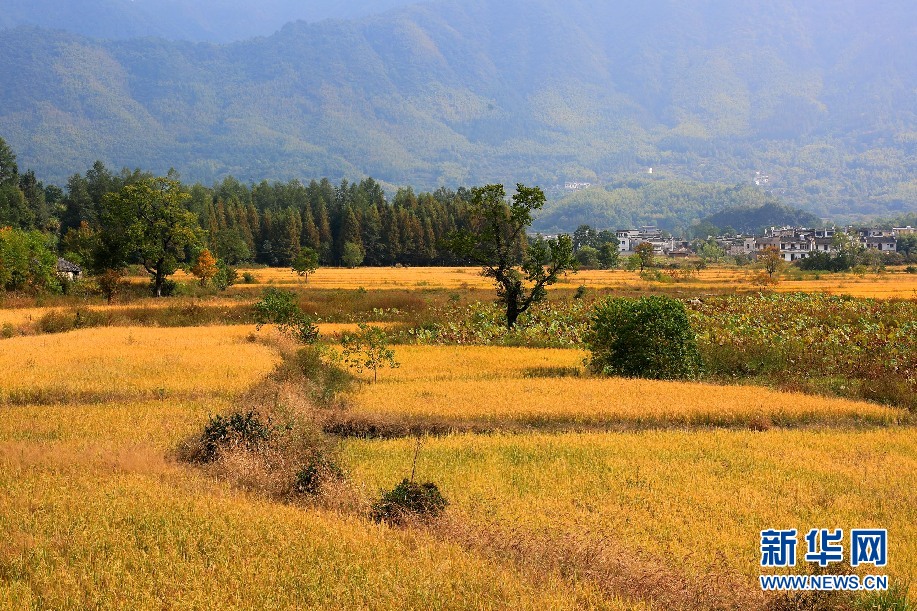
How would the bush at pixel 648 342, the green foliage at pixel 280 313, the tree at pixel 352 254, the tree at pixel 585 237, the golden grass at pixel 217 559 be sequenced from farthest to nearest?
the tree at pixel 585 237, the tree at pixel 352 254, the green foliage at pixel 280 313, the bush at pixel 648 342, the golden grass at pixel 217 559

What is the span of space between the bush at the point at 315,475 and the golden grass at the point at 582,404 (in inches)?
203

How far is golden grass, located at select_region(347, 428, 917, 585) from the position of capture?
9.30m

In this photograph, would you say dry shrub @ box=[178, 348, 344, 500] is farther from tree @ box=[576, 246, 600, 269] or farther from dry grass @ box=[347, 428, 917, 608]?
tree @ box=[576, 246, 600, 269]

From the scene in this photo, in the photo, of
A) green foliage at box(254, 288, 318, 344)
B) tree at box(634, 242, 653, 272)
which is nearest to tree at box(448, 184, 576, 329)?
green foliage at box(254, 288, 318, 344)

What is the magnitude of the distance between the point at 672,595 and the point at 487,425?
29.3 feet

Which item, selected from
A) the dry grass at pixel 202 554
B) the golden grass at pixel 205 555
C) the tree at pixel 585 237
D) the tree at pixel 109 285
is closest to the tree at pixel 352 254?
the tree at pixel 109 285

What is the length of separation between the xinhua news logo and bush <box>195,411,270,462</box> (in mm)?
7738

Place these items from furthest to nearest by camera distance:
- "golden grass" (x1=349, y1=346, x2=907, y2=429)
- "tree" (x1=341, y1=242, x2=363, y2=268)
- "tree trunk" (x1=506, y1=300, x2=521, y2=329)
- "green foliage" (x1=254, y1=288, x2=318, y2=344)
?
"tree" (x1=341, y1=242, x2=363, y2=268) → "tree trunk" (x1=506, y1=300, x2=521, y2=329) → "green foliage" (x1=254, y1=288, x2=318, y2=344) → "golden grass" (x1=349, y1=346, x2=907, y2=429)

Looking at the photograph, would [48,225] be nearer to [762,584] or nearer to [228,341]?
[228,341]

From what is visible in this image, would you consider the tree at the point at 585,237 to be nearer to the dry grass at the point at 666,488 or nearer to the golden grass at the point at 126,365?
the golden grass at the point at 126,365

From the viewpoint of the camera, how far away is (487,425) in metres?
16.4

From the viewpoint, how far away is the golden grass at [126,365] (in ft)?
60.8

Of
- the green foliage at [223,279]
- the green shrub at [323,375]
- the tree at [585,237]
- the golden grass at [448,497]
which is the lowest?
the golden grass at [448,497]

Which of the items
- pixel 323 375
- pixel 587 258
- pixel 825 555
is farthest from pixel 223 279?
pixel 587 258
